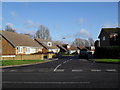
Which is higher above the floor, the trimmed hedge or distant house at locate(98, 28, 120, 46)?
distant house at locate(98, 28, 120, 46)

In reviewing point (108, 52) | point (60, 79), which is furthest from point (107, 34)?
point (60, 79)

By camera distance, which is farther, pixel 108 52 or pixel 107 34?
pixel 107 34

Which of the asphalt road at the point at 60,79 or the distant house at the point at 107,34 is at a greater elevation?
the distant house at the point at 107,34

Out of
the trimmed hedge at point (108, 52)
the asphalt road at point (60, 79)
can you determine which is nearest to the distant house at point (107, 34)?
the trimmed hedge at point (108, 52)

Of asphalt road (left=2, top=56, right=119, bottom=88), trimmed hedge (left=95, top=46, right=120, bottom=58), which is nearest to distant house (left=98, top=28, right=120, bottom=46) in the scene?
trimmed hedge (left=95, top=46, right=120, bottom=58)

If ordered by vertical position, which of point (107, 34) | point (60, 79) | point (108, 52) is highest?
point (107, 34)

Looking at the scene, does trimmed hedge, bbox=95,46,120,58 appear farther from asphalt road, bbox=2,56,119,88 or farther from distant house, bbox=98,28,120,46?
asphalt road, bbox=2,56,119,88

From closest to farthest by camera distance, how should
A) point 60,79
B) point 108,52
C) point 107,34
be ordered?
point 60,79, point 108,52, point 107,34

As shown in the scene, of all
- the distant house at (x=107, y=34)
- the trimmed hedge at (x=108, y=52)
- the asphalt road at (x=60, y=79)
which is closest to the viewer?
the asphalt road at (x=60, y=79)

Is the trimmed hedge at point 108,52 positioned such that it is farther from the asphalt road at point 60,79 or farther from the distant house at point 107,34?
the asphalt road at point 60,79

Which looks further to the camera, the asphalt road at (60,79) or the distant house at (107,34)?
the distant house at (107,34)

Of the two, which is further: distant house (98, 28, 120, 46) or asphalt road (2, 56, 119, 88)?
distant house (98, 28, 120, 46)

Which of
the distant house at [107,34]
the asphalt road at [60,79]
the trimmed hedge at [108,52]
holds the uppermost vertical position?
the distant house at [107,34]

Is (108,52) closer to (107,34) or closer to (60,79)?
(107,34)
